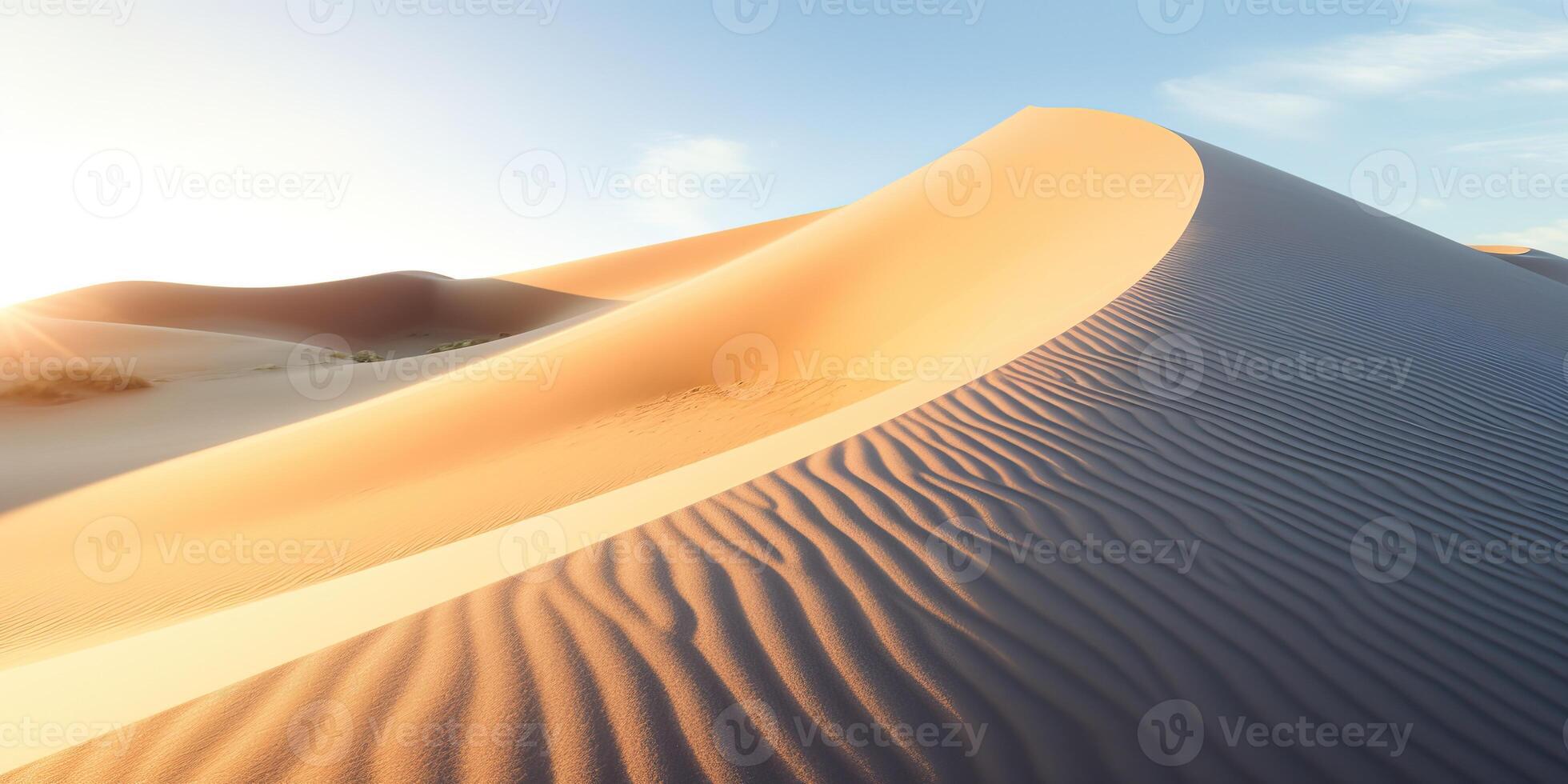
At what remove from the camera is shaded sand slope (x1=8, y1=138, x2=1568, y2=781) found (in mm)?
1926

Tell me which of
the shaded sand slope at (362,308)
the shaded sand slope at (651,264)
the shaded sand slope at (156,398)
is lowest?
the shaded sand slope at (156,398)

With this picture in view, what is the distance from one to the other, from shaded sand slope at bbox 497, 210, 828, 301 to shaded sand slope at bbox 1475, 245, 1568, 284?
3229 centimetres

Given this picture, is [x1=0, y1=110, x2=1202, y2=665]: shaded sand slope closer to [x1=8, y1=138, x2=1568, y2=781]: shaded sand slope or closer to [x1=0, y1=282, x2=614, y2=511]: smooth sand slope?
[x1=8, y1=138, x2=1568, y2=781]: shaded sand slope

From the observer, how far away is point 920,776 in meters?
1.90

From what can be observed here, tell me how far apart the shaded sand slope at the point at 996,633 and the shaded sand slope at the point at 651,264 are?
1411 inches

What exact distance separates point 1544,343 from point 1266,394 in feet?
20.8

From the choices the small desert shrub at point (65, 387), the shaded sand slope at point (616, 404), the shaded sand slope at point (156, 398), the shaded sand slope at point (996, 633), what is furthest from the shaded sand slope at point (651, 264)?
the shaded sand slope at point (996, 633)

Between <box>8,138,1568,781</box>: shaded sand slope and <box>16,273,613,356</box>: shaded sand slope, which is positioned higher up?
<box>16,273,613,356</box>: shaded sand slope

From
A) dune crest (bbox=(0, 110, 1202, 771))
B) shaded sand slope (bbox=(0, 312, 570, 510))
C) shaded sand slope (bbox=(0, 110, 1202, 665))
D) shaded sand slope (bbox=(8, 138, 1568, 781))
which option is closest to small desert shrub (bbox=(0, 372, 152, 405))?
shaded sand slope (bbox=(0, 312, 570, 510))

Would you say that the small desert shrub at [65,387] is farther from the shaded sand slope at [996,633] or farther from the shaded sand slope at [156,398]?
the shaded sand slope at [996,633]

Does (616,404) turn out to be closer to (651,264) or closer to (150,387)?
(150,387)

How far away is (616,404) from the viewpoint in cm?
1088

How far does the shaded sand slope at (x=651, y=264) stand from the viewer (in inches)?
1618

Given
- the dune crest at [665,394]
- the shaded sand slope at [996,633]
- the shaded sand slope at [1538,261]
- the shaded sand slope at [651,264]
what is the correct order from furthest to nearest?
the shaded sand slope at [651,264] → the shaded sand slope at [1538,261] → the dune crest at [665,394] → the shaded sand slope at [996,633]
